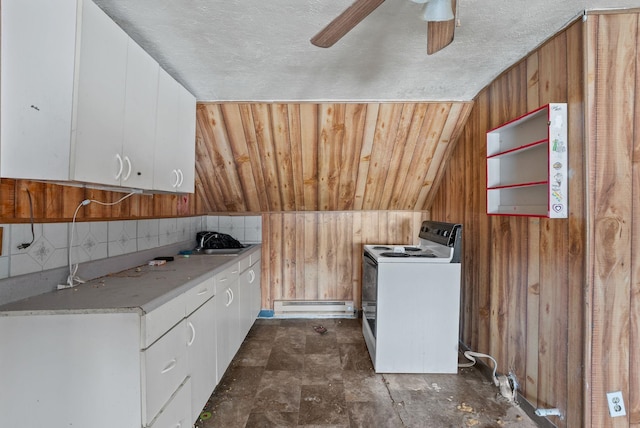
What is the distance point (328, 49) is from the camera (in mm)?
1684

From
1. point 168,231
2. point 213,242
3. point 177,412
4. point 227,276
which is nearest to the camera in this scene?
point 177,412

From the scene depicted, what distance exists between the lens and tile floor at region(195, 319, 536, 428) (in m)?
1.76

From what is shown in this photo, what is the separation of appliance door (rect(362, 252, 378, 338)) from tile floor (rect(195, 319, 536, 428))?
29 centimetres

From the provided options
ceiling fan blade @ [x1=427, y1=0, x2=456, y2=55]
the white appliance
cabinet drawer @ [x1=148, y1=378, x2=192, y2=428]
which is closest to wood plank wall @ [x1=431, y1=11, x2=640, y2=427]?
the white appliance

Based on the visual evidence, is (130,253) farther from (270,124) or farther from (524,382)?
(524,382)

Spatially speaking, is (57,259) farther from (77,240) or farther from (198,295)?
(198,295)

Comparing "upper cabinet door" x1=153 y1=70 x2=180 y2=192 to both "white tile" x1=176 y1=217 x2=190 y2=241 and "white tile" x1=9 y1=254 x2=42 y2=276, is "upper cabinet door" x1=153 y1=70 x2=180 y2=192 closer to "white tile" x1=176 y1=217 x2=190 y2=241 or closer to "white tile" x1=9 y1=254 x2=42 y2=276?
"white tile" x1=9 y1=254 x2=42 y2=276

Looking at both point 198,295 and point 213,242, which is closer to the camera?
point 198,295

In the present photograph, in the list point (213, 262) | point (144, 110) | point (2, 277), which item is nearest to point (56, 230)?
point (2, 277)

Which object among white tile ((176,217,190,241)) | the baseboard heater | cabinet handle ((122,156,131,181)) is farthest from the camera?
the baseboard heater

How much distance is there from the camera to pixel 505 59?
183cm

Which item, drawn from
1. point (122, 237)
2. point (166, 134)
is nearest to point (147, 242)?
point (122, 237)

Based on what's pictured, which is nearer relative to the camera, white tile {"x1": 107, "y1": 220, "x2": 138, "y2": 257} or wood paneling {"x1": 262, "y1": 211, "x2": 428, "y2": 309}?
white tile {"x1": 107, "y1": 220, "x2": 138, "y2": 257}

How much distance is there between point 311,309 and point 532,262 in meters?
2.25
